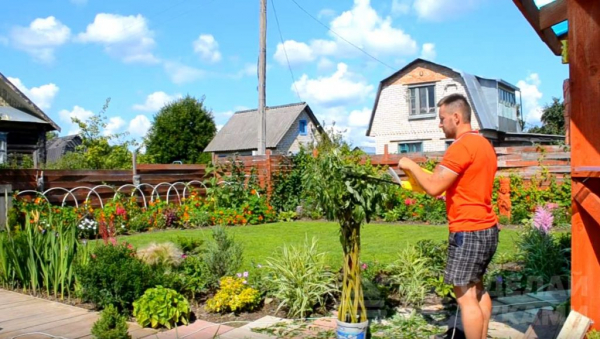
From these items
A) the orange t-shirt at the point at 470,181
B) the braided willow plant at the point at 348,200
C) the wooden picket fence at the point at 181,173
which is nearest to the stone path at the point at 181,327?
the braided willow plant at the point at 348,200

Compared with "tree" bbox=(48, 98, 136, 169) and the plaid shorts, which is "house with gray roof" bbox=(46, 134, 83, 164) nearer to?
"tree" bbox=(48, 98, 136, 169)

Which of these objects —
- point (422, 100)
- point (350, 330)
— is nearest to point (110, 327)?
point (350, 330)

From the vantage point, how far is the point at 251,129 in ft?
122

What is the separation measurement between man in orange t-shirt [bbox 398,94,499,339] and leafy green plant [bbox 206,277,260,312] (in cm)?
181

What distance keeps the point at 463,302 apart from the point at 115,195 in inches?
375

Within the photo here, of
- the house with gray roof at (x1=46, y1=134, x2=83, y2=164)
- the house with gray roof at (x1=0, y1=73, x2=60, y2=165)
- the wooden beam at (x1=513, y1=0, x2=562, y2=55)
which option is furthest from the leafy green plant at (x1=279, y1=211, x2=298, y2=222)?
the house with gray roof at (x1=46, y1=134, x2=83, y2=164)

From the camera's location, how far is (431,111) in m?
29.1

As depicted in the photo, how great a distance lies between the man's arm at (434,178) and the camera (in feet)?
10.3

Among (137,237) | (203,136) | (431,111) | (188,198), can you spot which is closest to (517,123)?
(431,111)

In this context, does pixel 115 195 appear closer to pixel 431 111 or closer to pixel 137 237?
pixel 137 237

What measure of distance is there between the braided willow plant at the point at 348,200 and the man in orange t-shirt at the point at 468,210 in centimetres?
37

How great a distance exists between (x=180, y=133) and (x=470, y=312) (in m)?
37.2

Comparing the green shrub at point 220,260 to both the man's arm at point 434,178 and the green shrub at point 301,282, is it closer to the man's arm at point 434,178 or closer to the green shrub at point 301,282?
the green shrub at point 301,282

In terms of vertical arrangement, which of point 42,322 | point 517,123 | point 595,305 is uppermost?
point 517,123
